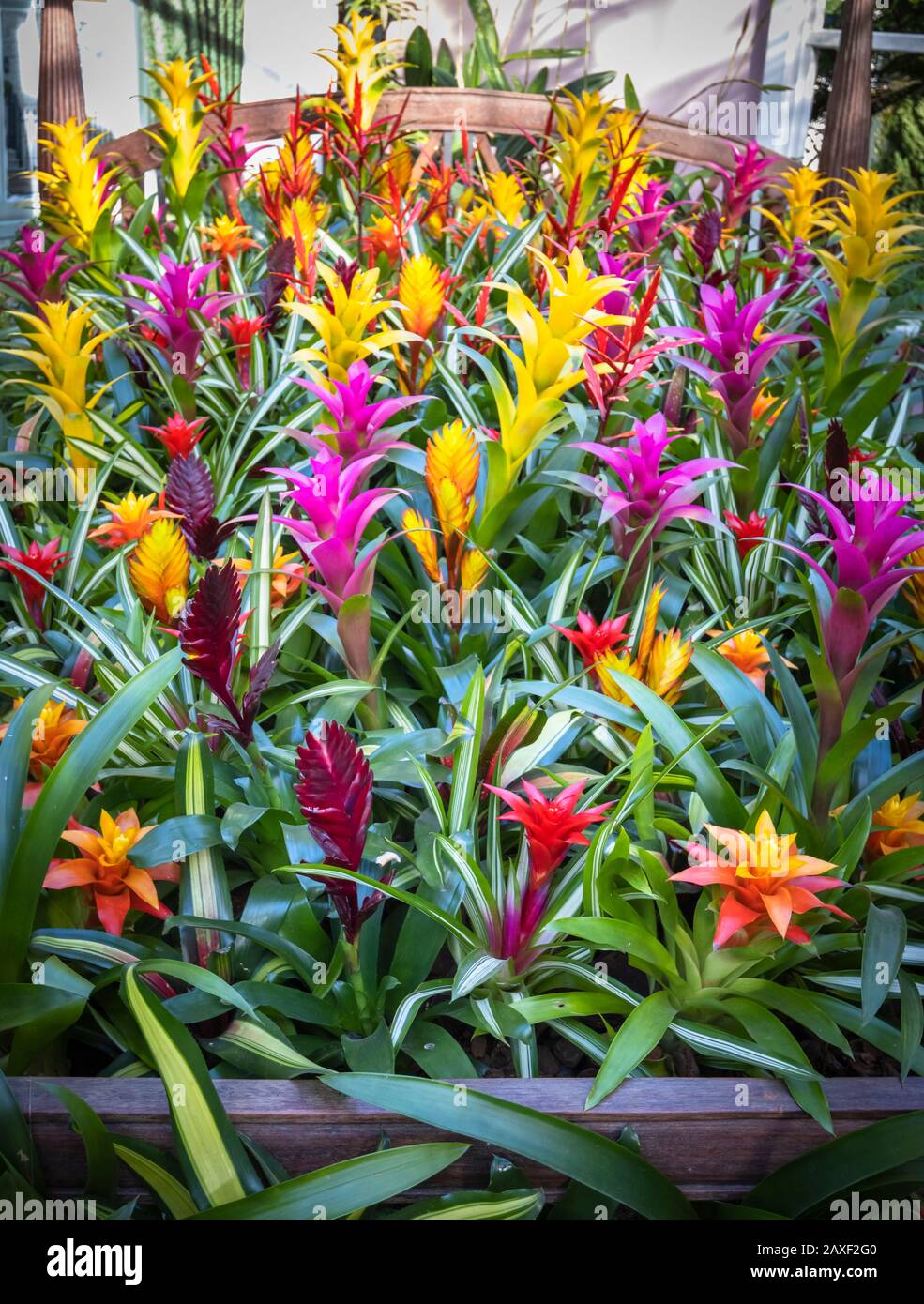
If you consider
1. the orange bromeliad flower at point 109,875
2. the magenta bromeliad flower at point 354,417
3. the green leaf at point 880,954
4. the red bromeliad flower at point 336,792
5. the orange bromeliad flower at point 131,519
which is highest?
the magenta bromeliad flower at point 354,417

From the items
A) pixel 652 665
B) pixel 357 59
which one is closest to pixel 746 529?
pixel 652 665

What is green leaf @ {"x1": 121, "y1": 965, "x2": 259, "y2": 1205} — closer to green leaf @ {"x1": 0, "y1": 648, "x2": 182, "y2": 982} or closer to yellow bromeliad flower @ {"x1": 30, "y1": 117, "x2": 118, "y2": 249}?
green leaf @ {"x1": 0, "y1": 648, "x2": 182, "y2": 982}

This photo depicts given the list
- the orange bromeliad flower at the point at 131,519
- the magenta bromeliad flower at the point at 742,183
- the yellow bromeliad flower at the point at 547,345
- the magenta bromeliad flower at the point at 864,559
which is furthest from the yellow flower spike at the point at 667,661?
the magenta bromeliad flower at the point at 742,183

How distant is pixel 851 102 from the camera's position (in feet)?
9.13

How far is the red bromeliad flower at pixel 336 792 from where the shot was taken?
0.66m

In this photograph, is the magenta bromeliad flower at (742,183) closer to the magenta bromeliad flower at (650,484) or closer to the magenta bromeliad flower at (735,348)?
the magenta bromeliad flower at (735,348)

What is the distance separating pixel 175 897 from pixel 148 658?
301 millimetres

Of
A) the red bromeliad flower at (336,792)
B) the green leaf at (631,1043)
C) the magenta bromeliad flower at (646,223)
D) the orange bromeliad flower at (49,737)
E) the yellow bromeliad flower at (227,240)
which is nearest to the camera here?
the red bromeliad flower at (336,792)

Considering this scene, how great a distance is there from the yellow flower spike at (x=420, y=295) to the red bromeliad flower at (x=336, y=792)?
930 mm

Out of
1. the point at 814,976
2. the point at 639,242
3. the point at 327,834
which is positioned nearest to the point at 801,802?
the point at 814,976

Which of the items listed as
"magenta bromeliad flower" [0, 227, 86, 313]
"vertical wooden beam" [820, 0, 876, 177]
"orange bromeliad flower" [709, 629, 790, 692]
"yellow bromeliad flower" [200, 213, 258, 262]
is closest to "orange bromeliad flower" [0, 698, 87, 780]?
"orange bromeliad flower" [709, 629, 790, 692]

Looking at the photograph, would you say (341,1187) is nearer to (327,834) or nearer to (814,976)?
(327,834)

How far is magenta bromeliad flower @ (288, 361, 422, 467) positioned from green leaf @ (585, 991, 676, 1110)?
0.65 meters

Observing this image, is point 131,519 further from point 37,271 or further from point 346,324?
point 37,271
